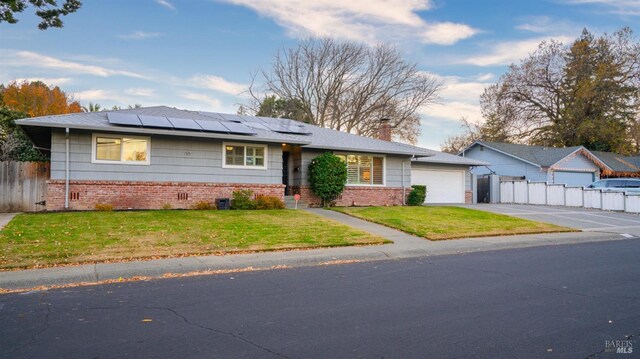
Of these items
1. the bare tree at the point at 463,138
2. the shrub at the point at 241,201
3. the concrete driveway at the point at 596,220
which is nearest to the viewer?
the concrete driveway at the point at 596,220

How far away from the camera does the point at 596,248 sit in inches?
501

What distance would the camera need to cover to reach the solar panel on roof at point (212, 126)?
60.4 feet

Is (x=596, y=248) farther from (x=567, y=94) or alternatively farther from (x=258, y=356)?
(x=567, y=94)

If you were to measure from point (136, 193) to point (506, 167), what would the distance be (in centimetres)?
2837

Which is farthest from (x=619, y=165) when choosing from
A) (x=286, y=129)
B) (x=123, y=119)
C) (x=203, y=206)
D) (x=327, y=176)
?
(x=123, y=119)

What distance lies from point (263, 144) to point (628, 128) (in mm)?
43128

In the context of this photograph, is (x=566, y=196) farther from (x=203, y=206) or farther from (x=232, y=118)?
(x=203, y=206)

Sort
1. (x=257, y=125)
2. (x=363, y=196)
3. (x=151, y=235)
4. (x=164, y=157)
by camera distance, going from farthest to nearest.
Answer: (x=363, y=196) → (x=257, y=125) → (x=164, y=157) → (x=151, y=235)

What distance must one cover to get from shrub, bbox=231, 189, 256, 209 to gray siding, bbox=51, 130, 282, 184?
68 centimetres

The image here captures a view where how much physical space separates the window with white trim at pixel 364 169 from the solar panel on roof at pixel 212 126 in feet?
20.8

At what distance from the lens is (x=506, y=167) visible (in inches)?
1417

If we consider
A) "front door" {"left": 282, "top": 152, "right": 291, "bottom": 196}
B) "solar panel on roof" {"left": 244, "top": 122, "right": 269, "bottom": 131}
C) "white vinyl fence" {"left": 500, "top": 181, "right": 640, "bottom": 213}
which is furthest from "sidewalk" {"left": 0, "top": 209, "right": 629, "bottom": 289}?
"white vinyl fence" {"left": 500, "top": 181, "right": 640, "bottom": 213}

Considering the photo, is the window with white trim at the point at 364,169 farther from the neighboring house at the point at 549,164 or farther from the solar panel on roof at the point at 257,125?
the neighboring house at the point at 549,164

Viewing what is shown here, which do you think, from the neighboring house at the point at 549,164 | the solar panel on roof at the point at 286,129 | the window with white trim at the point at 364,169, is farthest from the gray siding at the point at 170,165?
the neighboring house at the point at 549,164
